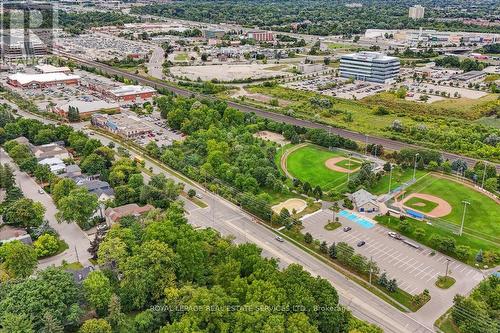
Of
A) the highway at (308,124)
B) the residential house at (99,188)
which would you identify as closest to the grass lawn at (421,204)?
the highway at (308,124)

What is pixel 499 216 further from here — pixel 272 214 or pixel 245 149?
pixel 245 149

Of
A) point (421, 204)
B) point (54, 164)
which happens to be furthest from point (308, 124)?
point (54, 164)

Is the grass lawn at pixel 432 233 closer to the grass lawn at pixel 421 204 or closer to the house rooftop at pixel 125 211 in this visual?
the grass lawn at pixel 421 204

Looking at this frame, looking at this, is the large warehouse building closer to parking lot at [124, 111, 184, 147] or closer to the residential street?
parking lot at [124, 111, 184, 147]

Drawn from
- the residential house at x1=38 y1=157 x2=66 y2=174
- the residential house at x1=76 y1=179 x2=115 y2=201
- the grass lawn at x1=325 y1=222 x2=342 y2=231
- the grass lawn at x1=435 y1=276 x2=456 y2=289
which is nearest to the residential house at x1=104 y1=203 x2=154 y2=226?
the residential house at x1=76 y1=179 x2=115 y2=201

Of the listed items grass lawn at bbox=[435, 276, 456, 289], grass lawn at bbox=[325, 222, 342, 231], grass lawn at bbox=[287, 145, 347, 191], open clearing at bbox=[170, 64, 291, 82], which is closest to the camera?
grass lawn at bbox=[435, 276, 456, 289]
